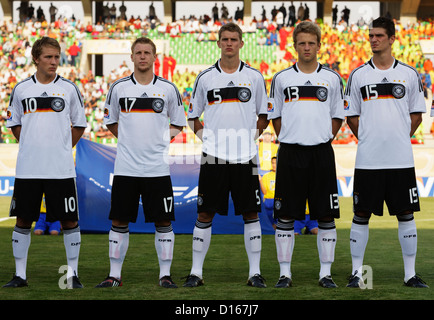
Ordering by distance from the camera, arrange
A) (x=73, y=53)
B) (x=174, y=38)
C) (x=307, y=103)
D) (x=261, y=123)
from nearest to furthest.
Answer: (x=307, y=103) < (x=261, y=123) < (x=73, y=53) < (x=174, y=38)

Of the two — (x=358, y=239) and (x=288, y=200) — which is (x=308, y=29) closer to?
(x=288, y=200)

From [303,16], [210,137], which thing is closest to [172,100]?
[210,137]

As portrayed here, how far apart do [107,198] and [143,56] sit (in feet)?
18.0

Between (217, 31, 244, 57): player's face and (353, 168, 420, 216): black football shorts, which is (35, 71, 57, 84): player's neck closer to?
(217, 31, 244, 57): player's face

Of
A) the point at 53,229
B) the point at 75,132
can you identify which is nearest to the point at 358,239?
the point at 75,132

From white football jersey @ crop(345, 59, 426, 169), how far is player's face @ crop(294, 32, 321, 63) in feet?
1.79

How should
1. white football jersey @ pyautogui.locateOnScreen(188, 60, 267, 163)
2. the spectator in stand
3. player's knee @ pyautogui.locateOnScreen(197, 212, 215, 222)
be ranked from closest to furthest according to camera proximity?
white football jersey @ pyautogui.locateOnScreen(188, 60, 267, 163), player's knee @ pyautogui.locateOnScreen(197, 212, 215, 222), the spectator in stand

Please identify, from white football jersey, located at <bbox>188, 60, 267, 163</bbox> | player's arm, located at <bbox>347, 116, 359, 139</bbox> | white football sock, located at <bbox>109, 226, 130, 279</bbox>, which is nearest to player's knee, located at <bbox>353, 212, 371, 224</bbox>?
player's arm, located at <bbox>347, 116, 359, 139</bbox>

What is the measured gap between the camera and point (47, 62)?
6.57 metres

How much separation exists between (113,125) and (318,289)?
2430mm

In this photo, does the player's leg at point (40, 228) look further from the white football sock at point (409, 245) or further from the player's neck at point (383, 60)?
the player's neck at point (383, 60)

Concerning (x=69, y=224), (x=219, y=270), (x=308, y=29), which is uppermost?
(x=308, y=29)

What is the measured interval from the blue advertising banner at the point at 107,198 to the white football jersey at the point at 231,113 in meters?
5.05

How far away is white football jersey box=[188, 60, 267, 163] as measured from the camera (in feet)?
21.5
